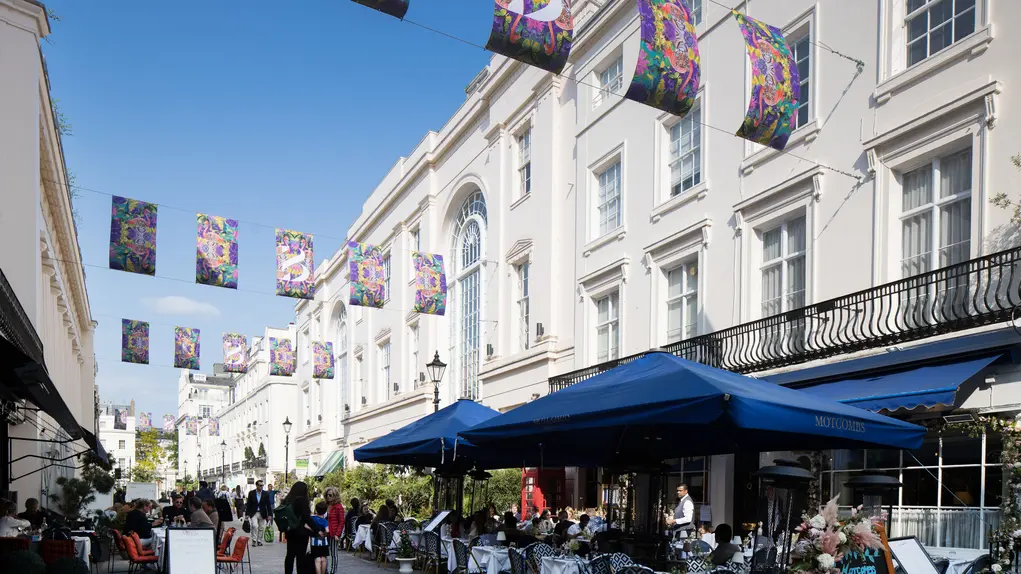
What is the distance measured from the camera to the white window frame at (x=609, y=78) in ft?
74.9

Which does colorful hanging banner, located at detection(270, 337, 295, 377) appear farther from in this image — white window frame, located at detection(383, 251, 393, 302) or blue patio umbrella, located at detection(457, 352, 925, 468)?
blue patio umbrella, located at detection(457, 352, 925, 468)

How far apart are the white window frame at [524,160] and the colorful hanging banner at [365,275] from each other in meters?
5.19

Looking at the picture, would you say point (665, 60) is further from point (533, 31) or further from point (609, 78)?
point (609, 78)

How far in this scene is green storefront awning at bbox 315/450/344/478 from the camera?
1829 inches

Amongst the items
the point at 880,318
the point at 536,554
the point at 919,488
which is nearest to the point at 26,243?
the point at 536,554

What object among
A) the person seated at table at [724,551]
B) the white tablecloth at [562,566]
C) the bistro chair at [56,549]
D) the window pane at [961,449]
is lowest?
the bistro chair at [56,549]

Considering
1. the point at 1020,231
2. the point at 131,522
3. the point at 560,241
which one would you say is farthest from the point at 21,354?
the point at 560,241

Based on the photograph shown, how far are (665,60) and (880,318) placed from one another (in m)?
5.09

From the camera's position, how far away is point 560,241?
25.9 m

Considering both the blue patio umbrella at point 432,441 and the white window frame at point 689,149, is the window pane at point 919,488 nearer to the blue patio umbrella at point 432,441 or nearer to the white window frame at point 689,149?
the blue patio umbrella at point 432,441

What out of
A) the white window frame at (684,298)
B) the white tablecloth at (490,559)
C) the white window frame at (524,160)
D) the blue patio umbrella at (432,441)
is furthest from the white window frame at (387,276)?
the white tablecloth at (490,559)

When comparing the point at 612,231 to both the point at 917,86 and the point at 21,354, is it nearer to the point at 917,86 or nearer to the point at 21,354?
the point at 917,86

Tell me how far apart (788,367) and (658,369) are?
23.6 ft

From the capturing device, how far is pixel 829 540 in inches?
243
